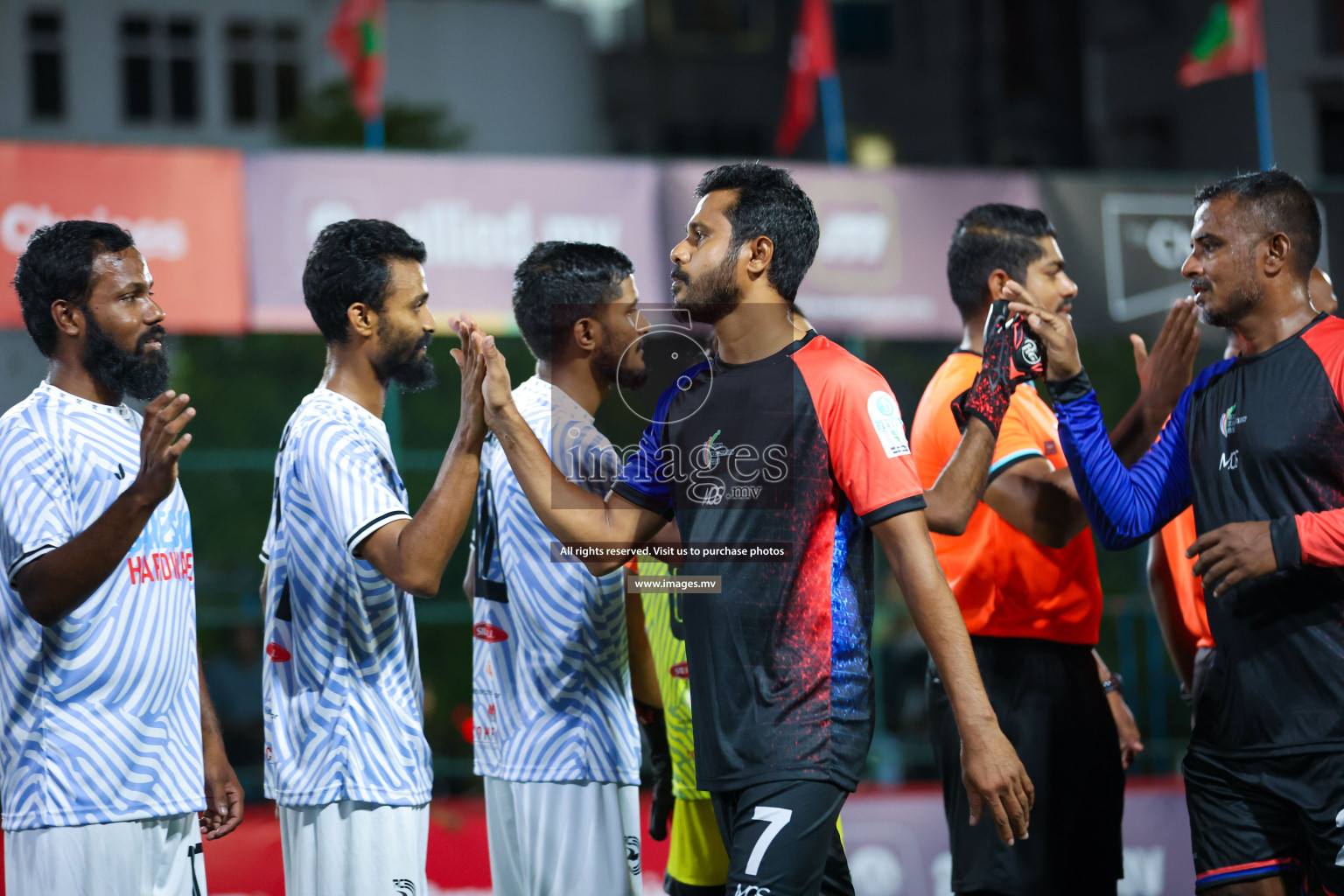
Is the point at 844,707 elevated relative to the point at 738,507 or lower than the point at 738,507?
lower

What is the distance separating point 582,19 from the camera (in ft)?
86.9

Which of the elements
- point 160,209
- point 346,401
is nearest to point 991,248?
point 346,401

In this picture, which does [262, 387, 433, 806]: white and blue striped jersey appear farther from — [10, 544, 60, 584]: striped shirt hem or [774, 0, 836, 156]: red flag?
[774, 0, 836, 156]: red flag

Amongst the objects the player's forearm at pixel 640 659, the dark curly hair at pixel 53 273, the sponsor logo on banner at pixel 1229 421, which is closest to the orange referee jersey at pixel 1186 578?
A: the sponsor logo on banner at pixel 1229 421

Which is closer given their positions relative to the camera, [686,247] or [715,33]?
[686,247]

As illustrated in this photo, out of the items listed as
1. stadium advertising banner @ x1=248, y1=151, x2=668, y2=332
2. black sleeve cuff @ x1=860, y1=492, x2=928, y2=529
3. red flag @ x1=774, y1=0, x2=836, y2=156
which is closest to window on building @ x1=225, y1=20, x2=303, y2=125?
red flag @ x1=774, y1=0, x2=836, y2=156

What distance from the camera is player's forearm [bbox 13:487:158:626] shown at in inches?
125

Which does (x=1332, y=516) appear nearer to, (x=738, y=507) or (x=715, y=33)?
(x=738, y=507)

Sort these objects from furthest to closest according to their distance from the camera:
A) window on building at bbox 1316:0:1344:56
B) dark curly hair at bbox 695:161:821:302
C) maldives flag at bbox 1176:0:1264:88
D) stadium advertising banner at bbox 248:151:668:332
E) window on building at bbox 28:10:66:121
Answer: window on building at bbox 28:10:66:121 → window on building at bbox 1316:0:1344:56 → maldives flag at bbox 1176:0:1264:88 → stadium advertising banner at bbox 248:151:668:332 → dark curly hair at bbox 695:161:821:302

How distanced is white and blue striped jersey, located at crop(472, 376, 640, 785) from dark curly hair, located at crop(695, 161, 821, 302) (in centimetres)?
87

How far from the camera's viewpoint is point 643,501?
11.4ft

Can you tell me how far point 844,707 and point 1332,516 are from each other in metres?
1.39

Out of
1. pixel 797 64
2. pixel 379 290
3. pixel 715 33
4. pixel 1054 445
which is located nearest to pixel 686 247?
pixel 379 290

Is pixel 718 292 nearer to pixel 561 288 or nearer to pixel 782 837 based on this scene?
pixel 561 288
